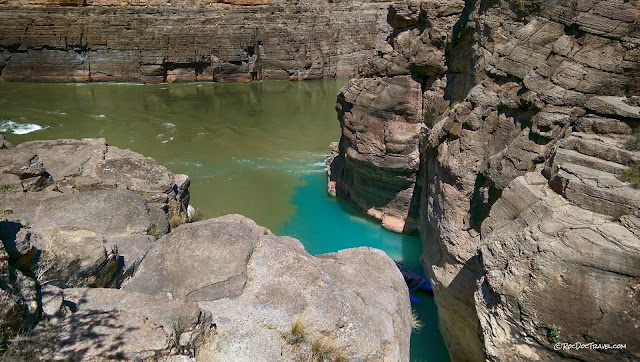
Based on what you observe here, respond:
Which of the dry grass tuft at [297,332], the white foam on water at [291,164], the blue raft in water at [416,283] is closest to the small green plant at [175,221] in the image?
the dry grass tuft at [297,332]

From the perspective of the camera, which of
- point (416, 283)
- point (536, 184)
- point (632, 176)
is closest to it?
point (632, 176)

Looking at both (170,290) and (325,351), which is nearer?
(325,351)

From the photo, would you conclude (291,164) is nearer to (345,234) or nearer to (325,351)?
(345,234)

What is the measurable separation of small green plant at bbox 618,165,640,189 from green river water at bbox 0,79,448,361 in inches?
195

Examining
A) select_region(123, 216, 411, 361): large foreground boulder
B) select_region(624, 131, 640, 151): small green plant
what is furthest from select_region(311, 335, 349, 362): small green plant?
select_region(624, 131, 640, 151): small green plant

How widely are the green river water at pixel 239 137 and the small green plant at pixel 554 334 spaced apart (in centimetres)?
435

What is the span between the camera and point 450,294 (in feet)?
24.8

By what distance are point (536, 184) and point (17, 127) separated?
2464 cm

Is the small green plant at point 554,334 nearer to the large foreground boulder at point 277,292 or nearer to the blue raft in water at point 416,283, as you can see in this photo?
the large foreground boulder at point 277,292

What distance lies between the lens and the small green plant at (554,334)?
427 cm

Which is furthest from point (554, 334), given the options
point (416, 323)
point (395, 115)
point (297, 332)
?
point (395, 115)

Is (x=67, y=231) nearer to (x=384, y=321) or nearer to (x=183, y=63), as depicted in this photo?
(x=384, y=321)

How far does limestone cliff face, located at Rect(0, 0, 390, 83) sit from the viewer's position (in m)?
31.6

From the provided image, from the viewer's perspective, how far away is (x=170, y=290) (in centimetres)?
507
